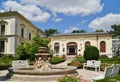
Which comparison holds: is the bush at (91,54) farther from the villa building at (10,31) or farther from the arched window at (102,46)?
the arched window at (102,46)

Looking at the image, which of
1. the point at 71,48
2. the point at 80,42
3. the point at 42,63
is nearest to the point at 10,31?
the point at 71,48

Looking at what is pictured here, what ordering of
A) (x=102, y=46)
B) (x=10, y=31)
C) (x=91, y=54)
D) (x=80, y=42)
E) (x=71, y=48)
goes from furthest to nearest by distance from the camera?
(x=71, y=48) < (x=80, y=42) < (x=102, y=46) < (x=10, y=31) < (x=91, y=54)

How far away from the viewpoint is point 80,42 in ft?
151

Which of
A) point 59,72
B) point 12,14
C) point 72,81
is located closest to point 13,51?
point 12,14

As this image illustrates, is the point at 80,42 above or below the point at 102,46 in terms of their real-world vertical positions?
above

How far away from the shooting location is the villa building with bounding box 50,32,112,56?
44469mm

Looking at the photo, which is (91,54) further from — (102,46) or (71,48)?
(71,48)

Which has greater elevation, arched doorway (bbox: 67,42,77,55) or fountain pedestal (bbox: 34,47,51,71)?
arched doorway (bbox: 67,42,77,55)

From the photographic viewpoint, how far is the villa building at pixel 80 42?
4447cm

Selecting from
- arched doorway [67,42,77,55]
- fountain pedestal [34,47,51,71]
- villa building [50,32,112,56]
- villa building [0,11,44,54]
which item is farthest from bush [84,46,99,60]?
arched doorway [67,42,77,55]

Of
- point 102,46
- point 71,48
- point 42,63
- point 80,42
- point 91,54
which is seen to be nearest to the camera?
point 42,63

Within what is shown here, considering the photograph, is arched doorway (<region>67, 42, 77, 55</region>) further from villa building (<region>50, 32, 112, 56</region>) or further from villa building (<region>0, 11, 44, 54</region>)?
villa building (<region>0, 11, 44, 54</region>)

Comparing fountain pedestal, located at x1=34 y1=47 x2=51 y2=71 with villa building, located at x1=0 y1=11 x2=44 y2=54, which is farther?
villa building, located at x1=0 y1=11 x2=44 y2=54

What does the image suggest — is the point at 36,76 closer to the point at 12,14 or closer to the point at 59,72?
the point at 59,72
